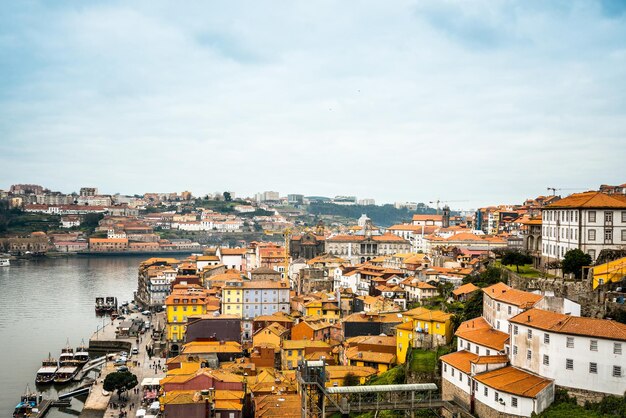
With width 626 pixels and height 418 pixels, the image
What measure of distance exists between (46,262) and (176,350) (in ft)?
183

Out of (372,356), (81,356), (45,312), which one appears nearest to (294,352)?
(372,356)

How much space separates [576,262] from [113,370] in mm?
16844

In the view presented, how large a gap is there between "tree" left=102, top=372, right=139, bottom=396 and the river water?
1.66 meters

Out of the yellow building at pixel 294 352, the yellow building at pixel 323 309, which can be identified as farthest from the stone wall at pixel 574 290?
the yellow building at pixel 323 309

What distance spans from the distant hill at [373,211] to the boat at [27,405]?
493ft

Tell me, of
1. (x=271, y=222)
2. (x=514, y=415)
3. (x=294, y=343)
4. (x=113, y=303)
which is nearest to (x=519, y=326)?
(x=514, y=415)

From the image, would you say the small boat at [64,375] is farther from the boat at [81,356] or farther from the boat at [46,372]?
the boat at [81,356]

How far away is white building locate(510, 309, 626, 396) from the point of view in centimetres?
1125

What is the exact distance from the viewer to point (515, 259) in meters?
21.0

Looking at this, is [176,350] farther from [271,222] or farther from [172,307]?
[271,222]

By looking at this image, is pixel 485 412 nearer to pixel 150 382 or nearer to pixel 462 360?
pixel 462 360

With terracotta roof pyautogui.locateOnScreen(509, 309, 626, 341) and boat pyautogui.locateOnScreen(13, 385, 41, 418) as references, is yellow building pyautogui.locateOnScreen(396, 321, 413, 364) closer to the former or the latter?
terracotta roof pyautogui.locateOnScreen(509, 309, 626, 341)

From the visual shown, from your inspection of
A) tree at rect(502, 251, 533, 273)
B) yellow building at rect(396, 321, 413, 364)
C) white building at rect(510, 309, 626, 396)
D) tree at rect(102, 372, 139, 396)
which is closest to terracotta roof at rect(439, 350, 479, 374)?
white building at rect(510, 309, 626, 396)

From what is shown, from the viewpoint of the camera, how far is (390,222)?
177 m
